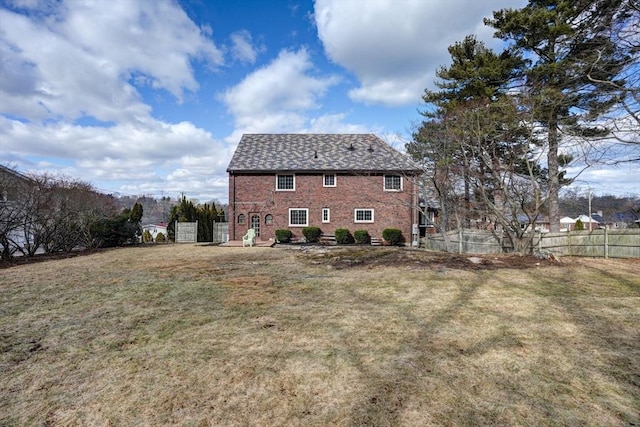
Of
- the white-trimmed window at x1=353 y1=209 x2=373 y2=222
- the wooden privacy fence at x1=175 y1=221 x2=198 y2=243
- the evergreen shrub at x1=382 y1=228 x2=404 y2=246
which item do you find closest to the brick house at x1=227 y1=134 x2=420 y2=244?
the white-trimmed window at x1=353 y1=209 x2=373 y2=222

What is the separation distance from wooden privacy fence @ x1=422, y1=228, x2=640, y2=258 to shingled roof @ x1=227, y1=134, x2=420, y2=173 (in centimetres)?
803

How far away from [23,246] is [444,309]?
16025 millimetres

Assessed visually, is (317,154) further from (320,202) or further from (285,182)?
(320,202)

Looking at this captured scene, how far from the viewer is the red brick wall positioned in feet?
79.5

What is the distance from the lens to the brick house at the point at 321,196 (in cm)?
2423

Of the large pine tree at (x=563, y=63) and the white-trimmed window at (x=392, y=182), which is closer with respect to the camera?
the large pine tree at (x=563, y=63)

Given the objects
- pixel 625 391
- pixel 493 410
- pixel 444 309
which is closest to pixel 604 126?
pixel 444 309

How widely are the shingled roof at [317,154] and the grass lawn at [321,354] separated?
17419 millimetres

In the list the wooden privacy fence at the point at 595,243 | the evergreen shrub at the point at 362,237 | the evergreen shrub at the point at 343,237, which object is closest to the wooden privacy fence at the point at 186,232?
the evergreen shrub at the point at 343,237

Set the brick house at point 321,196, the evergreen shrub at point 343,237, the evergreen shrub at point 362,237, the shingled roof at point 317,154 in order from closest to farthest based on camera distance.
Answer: the evergreen shrub at point 343,237 → the evergreen shrub at point 362,237 → the brick house at point 321,196 → the shingled roof at point 317,154

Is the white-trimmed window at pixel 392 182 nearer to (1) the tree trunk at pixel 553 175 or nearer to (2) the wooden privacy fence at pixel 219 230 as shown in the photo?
(1) the tree trunk at pixel 553 175

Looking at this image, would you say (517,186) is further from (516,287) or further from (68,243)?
(68,243)

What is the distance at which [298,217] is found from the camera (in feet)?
80.6

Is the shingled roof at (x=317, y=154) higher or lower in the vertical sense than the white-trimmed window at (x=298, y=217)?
higher
